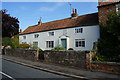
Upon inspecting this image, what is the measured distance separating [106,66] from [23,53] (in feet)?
38.8

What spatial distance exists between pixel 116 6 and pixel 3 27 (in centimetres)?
2733

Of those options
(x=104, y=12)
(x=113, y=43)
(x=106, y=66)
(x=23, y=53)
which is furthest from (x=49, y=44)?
(x=106, y=66)

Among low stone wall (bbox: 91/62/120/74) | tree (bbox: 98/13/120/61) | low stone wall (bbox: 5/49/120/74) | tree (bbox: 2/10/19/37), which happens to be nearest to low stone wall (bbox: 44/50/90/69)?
low stone wall (bbox: 5/49/120/74)

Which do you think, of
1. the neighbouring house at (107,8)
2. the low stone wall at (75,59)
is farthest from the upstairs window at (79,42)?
the low stone wall at (75,59)

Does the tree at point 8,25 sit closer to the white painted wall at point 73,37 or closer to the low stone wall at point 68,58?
the white painted wall at point 73,37

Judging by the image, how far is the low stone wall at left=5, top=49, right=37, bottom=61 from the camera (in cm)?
1351

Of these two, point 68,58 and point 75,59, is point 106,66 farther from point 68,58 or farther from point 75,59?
point 68,58

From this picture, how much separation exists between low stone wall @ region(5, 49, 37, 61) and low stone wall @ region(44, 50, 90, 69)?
2490 mm

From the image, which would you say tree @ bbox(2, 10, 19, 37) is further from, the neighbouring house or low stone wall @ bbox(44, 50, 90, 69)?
the neighbouring house

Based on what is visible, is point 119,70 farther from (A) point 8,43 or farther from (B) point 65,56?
(A) point 8,43

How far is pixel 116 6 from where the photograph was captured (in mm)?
13656

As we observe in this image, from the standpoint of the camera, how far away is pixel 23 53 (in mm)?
15336

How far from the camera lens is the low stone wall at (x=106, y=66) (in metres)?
7.35

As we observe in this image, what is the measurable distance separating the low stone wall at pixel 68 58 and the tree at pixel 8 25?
857 inches
